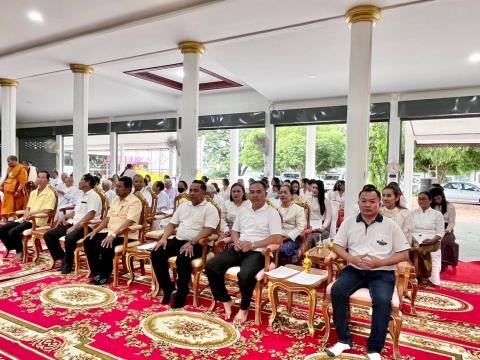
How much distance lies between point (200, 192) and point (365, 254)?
1.83m

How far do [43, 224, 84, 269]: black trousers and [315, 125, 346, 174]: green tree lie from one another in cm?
776

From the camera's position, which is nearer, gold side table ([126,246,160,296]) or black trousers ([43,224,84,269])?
gold side table ([126,246,160,296])

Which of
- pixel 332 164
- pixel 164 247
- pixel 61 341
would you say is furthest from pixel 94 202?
pixel 332 164

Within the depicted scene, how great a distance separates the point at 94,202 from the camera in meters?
4.80

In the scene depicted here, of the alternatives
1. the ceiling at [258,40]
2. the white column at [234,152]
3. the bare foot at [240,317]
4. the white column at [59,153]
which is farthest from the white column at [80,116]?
the white column at [59,153]

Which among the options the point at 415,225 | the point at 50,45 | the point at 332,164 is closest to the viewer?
the point at 415,225

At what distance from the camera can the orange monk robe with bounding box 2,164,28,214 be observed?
7.11 metres

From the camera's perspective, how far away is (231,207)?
204 inches

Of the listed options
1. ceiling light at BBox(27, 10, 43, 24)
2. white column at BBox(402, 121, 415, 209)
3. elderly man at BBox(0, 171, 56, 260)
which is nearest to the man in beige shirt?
elderly man at BBox(0, 171, 56, 260)

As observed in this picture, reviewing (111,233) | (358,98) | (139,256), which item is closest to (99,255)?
(111,233)

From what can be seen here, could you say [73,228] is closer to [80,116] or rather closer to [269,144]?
[80,116]

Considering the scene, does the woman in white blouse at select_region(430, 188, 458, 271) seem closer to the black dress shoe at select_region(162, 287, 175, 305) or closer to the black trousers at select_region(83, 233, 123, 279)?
the black dress shoe at select_region(162, 287, 175, 305)

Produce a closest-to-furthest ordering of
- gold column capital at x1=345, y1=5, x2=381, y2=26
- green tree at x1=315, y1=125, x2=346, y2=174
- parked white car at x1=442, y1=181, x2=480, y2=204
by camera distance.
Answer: gold column capital at x1=345, y1=5, x2=381, y2=26 → green tree at x1=315, y1=125, x2=346, y2=174 → parked white car at x1=442, y1=181, x2=480, y2=204

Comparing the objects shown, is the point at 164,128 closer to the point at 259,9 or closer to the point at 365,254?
the point at 259,9
